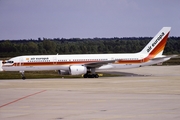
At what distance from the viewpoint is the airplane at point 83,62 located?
4228cm

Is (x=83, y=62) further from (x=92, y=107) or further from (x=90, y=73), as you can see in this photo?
(x=92, y=107)

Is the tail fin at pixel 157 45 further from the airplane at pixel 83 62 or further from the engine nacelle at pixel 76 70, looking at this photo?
the engine nacelle at pixel 76 70

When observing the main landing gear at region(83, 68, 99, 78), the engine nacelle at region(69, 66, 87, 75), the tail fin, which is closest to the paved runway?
the engine nacelle at region(69, 66, 87, 75)

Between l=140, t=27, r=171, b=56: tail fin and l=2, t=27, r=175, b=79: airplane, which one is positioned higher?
l=140, t=27, r=171, b=56: tail fin

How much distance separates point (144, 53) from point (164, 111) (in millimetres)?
29769

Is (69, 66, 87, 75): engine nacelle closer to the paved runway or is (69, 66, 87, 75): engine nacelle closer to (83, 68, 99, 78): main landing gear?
(83, 68, 99, 78): main landing gear

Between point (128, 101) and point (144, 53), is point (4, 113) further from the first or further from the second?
point (144, 53)

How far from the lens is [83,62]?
43969 mm

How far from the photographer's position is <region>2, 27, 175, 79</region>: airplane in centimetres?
4228

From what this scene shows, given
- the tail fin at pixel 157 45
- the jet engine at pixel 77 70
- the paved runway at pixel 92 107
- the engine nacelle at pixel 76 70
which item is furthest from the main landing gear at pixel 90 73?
the paved runway at pixel 92 107

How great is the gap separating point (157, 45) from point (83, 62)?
9.61 metres

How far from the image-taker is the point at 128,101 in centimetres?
2006

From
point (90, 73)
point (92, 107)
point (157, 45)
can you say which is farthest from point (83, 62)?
point (92, 107)

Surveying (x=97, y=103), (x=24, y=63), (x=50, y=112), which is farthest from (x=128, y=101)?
(x=24, y=63)
